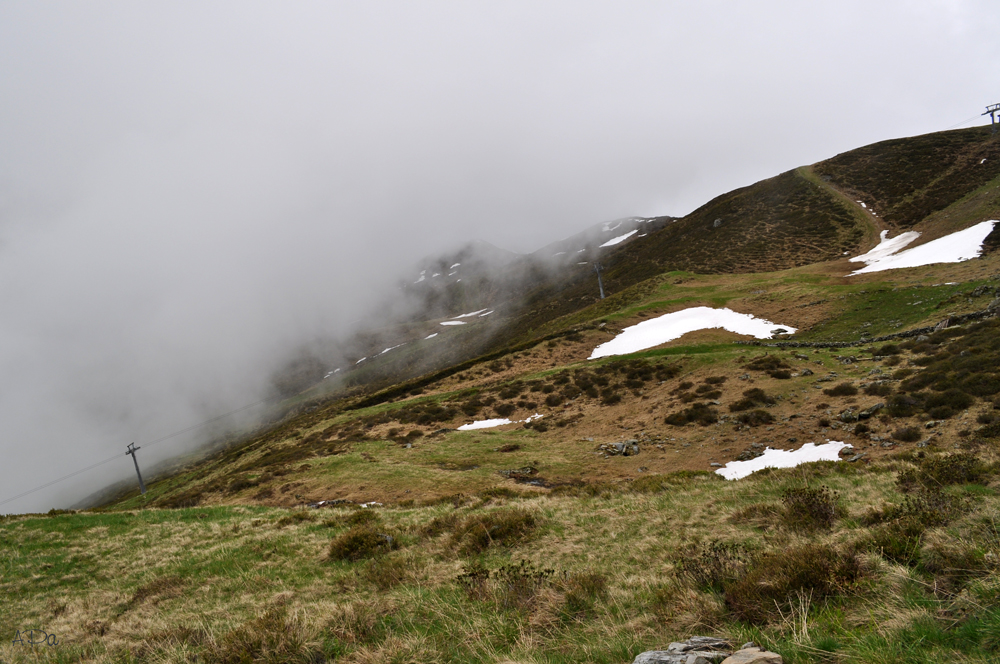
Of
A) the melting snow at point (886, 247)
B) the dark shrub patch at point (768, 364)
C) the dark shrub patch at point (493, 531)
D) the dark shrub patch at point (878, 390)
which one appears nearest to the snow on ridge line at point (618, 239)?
the melting snow at point (886, 247)

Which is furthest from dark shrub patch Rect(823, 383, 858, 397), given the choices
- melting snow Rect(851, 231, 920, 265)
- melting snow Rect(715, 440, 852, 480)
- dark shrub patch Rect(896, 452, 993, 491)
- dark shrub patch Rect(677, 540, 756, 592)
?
melting snow Rect(851, 231, 920, 265)

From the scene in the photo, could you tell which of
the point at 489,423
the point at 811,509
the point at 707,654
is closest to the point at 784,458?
the point at 811,509

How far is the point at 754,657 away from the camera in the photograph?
11.0 feet

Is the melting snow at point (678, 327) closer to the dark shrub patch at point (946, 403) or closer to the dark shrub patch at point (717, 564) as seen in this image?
the dark shrub patch at point (946, 403)

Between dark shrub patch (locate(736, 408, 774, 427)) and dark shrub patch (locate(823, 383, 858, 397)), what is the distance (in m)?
2.84

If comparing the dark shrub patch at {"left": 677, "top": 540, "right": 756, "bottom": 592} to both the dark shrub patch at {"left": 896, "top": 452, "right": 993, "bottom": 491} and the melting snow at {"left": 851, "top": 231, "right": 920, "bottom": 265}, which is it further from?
the melting snow at {"left": 851, "top": 231, "right": 920, "bottom": 265}

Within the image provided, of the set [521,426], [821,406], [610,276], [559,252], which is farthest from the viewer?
[559,252]

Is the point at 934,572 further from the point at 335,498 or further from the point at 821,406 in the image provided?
the point at 335,498

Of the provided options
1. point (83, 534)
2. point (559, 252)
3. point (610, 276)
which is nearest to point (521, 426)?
point (83, 534)

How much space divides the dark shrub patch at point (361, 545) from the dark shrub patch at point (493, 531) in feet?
5.46

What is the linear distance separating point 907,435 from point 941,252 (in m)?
42.1

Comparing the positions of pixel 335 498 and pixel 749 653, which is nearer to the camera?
pixel 749 653

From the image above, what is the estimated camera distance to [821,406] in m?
18.7

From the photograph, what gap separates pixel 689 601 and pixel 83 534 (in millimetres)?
19497
